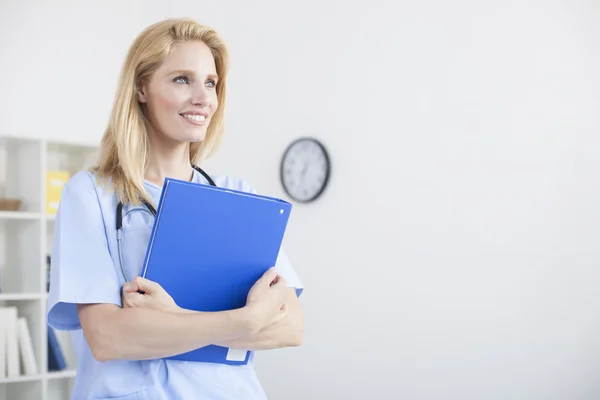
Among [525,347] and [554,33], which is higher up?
[554,33]

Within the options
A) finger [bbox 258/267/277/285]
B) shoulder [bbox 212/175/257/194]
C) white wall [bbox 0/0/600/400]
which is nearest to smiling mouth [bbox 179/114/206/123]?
shoulder [bbox 212/175/257/194]

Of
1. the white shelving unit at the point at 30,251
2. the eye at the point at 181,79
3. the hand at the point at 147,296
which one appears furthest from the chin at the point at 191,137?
the white shelving unit at the point at 30,251

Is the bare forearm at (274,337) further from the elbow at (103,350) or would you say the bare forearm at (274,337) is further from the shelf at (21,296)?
the shelf at (21,296)

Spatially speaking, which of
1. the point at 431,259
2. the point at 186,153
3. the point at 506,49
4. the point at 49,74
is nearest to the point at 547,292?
the point at 431,259

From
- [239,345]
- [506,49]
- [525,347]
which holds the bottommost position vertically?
[525,347]

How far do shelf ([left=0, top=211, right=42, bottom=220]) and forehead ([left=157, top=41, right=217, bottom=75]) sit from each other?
2.29 metres

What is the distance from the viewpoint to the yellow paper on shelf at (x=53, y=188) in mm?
3523

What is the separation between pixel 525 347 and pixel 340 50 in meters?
1.75

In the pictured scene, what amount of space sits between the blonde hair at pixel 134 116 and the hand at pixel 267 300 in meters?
0.27

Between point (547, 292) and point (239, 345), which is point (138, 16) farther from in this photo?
point (239, 345)

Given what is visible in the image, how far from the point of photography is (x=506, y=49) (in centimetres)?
303

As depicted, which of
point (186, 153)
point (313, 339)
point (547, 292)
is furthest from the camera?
point (313, 339)

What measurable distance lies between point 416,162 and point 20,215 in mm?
1912

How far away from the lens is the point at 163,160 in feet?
4.67
